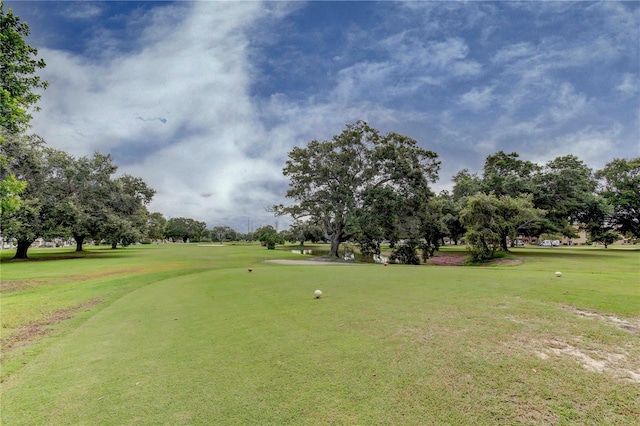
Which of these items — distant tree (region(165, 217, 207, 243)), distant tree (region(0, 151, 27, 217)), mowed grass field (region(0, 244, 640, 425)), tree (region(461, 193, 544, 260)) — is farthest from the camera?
distant tree (region(165, 217, 207, 243))

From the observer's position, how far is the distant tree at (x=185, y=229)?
117m

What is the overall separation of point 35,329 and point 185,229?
12658 cm

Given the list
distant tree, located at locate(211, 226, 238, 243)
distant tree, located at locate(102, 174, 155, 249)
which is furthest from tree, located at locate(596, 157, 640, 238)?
distant tree, located at locate(211, 226, 238, 243)

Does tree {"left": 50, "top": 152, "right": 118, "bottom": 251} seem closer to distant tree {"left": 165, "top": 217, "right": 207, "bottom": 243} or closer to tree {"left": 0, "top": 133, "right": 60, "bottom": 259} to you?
tree {"left": 0, "top": 133, "right": 60, "bottom": 259}

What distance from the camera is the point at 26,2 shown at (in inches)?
448

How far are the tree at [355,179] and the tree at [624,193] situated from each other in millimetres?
25588

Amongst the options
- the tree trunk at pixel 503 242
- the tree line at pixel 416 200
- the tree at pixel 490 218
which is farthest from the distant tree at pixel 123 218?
the tree trunk at pixel 503 242

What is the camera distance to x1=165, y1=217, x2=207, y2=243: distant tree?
4624 inches

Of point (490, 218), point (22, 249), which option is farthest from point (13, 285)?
point (490, 218)

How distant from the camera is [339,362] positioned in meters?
3.98

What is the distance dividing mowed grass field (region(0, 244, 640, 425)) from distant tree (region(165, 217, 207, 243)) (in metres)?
120

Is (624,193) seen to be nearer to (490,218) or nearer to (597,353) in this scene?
(490,218)

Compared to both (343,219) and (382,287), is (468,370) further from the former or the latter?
(343,219)

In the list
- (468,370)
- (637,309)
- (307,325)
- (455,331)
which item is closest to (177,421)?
(307,325)
